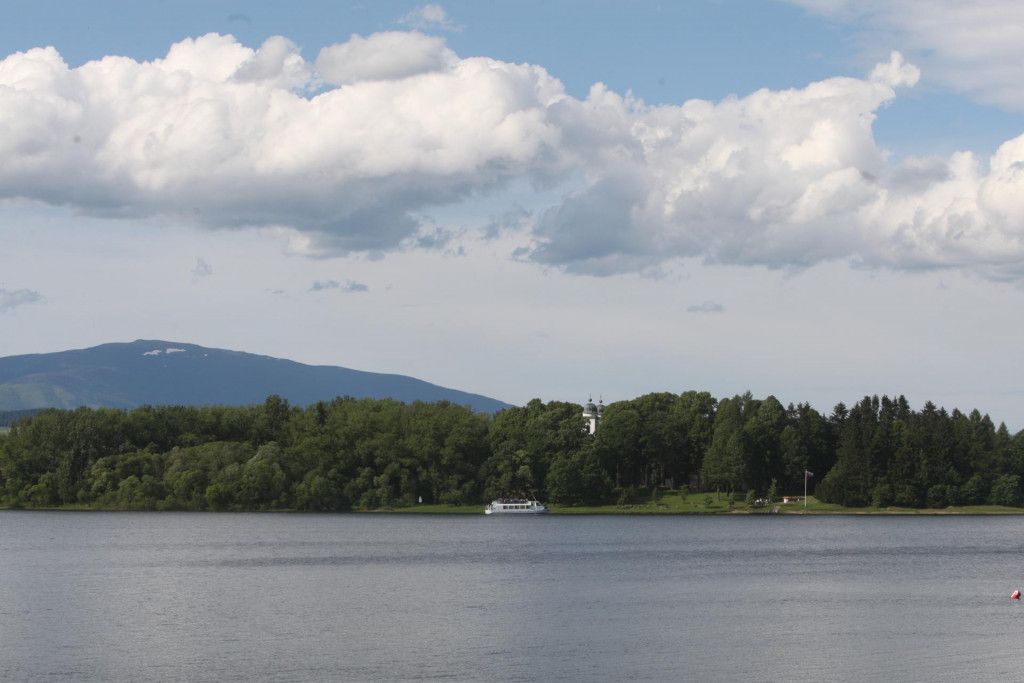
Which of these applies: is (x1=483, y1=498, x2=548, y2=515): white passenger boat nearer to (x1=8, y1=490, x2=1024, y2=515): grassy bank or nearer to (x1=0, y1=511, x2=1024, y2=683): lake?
(x1=8, y1=490, x2=1024, y2=515): grassy bank

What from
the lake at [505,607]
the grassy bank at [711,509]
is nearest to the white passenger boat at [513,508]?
the grassy bank at [711,509]

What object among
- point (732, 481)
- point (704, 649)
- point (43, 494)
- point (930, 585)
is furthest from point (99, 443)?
point (704, 649)

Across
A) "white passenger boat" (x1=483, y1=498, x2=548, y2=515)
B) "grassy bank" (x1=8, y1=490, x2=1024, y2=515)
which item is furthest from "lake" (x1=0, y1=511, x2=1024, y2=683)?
"grassy bank" (x1=8, y1=490, x2=1024, y2=515)

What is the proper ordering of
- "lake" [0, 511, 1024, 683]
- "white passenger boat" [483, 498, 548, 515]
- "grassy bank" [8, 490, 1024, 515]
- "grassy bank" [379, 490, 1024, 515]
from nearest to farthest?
1. "lake" [0, 511, 1024, 683]
2. "white passenger boat" [483, 498, 548, 515]
3. "grassy bank" [8, 490, 1024, 515]
4. "grassy bank" [379, 490, 1024, 515]

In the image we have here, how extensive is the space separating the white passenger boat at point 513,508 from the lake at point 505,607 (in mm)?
36539

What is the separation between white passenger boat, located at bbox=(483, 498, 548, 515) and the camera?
496 ft

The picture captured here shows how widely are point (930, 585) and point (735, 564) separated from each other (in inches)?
623

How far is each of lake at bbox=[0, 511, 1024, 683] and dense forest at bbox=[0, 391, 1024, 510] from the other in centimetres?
4005

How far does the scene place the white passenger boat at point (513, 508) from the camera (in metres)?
151

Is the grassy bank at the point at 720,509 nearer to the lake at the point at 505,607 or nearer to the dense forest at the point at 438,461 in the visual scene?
the dense forest at the point at 438,461

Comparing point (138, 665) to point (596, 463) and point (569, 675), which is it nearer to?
point (569, 675)

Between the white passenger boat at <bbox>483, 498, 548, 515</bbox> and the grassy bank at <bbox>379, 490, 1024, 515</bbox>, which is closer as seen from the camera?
the white passenger boat at <bbox>483, 498, 548, 515</bbox>

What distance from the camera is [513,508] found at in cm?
15212

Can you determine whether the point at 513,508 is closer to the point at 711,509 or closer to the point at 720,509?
the point at 711,509
